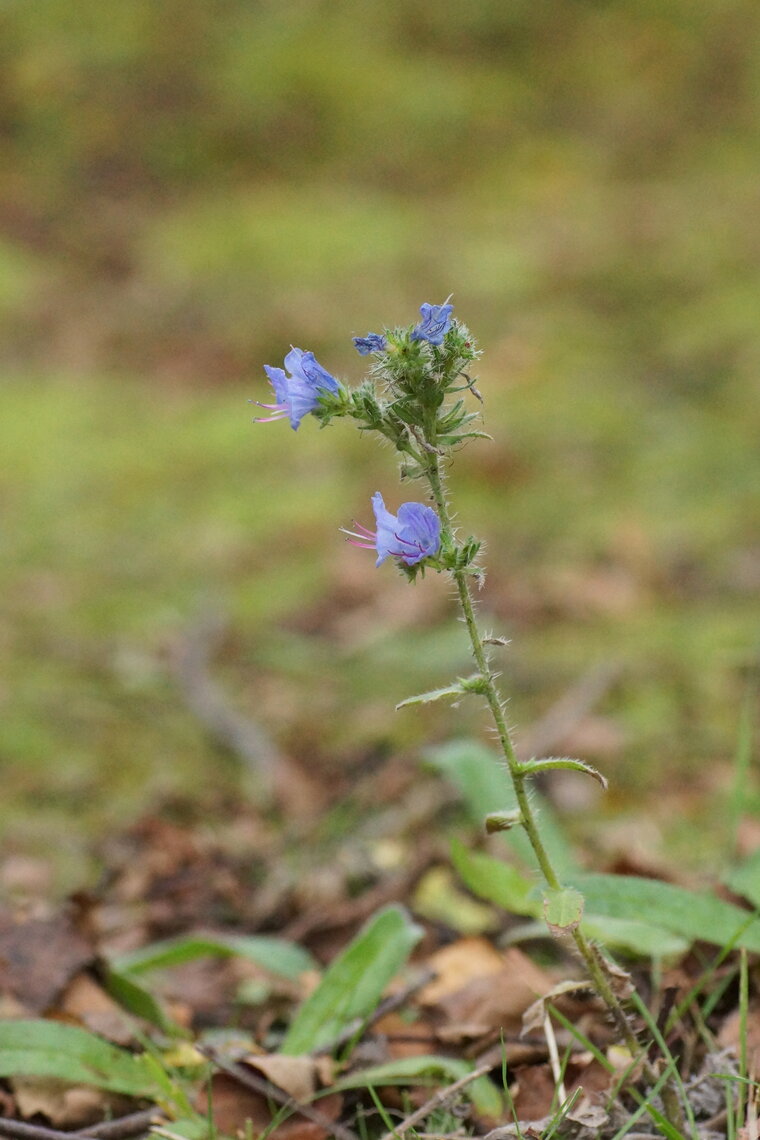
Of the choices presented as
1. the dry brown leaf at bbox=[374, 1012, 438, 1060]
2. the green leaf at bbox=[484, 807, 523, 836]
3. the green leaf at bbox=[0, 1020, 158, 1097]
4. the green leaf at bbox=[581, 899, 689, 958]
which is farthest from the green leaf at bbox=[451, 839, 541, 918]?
the green leaf at bbox=[0, 1020, 158, 1097]

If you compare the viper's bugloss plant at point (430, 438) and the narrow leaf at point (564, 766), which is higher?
the viper's bugloss plant at point (430, 438)

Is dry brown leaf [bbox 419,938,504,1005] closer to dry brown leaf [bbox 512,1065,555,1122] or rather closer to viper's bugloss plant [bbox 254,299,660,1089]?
dry brown leaf [bbox 512,1065,555,1122]

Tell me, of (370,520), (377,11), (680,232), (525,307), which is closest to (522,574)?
(370,520)

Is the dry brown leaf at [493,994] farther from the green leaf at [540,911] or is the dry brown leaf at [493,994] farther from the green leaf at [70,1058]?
the green leaf at [70,1058]

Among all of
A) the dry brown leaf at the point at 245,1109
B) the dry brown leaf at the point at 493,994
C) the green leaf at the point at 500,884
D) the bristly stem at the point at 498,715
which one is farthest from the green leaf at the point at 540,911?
the dry brown leaf at the point at 245,1109

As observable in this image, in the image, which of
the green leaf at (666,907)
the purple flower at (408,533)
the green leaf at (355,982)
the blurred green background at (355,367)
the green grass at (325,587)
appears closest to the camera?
the purple flower at (408,533)

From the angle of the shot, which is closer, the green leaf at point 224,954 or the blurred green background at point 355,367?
the green leaf at point 224,954

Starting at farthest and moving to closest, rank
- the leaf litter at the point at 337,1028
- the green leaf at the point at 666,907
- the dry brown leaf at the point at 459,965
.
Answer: the dry brown leaf at the point at 459,965 → the green leaf at the point at 666,907 → the leaf litter at the point at 337,1028

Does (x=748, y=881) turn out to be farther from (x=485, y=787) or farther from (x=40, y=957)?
(x=40, y=957)
